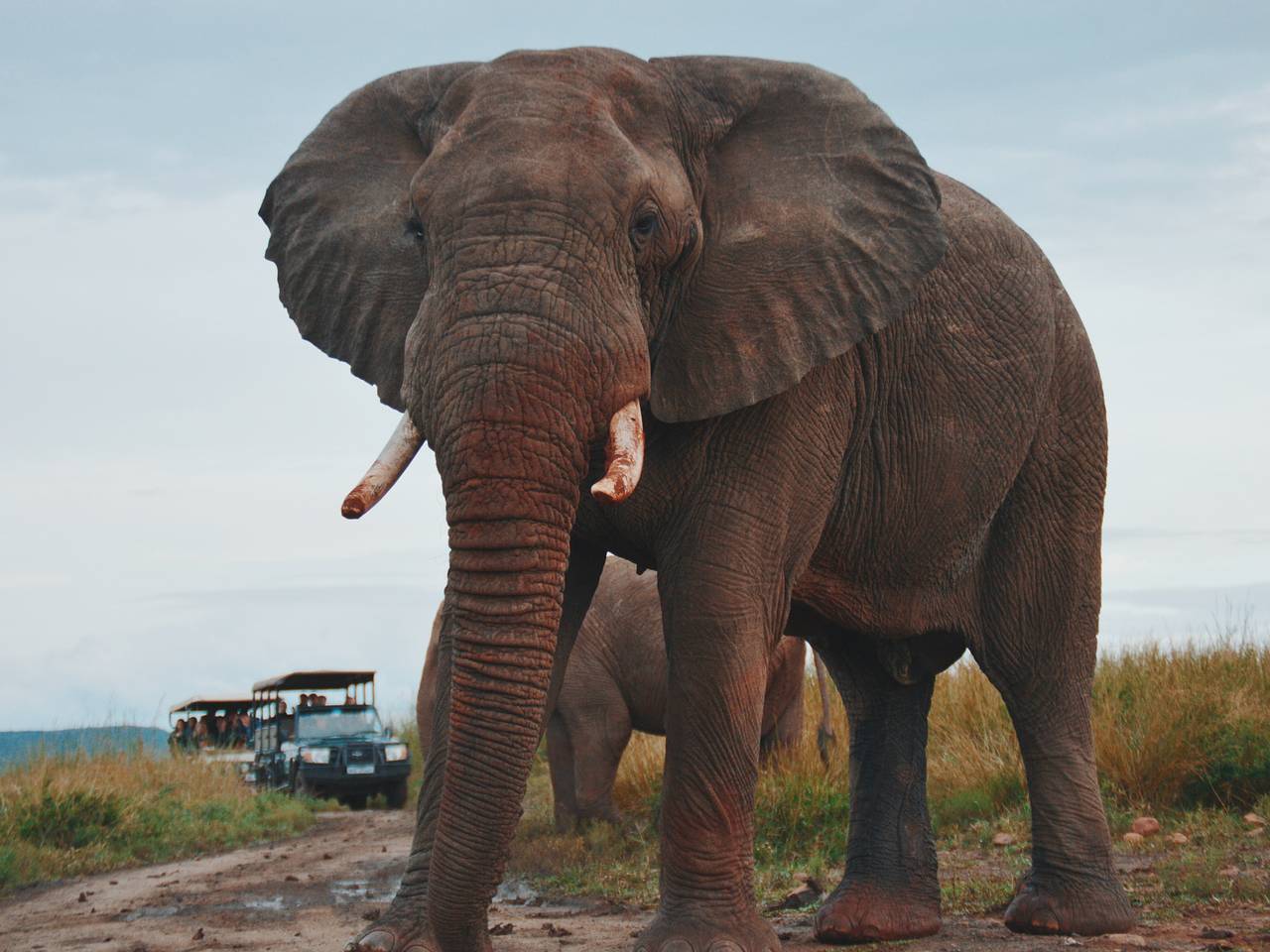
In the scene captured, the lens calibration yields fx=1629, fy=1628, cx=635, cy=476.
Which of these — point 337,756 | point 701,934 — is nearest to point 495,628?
point 701,934

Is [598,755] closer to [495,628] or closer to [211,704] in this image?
[495,628]

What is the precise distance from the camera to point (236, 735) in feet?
117

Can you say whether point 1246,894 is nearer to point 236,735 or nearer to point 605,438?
point 605,438

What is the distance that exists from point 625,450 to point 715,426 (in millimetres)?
879

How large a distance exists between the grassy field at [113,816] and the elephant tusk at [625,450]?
7.59m

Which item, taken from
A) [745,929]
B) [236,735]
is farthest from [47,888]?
[236,735]

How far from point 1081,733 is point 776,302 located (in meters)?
3.10

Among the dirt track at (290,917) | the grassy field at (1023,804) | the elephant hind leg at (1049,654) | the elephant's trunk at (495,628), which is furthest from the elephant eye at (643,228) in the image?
the grassy field at (1023,804)

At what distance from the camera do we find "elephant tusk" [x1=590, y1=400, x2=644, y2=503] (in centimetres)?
479

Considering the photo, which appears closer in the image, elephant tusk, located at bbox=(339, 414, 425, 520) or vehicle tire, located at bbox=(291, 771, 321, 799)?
elephant tusk, located at bbox=(339, 414, 425, 520)

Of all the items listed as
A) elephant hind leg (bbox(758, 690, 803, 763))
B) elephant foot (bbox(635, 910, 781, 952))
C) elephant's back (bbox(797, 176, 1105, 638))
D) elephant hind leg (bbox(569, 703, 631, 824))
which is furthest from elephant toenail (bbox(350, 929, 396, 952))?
elephant hind leg (bbox(758, 690, 803, 763))

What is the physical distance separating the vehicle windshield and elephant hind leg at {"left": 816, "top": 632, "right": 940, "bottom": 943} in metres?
16.6

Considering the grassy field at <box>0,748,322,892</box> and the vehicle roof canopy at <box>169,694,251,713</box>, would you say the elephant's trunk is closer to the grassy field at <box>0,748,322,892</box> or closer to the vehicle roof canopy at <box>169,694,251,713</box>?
the grassy field at <box>0,748,322,892</box>

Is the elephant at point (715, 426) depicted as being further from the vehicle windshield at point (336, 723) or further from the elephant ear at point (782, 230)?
the vehicle windshield at point (336, 723)
